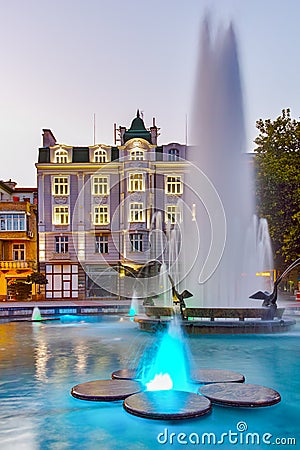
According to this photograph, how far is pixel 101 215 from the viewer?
5134 cm

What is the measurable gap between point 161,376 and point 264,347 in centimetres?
571

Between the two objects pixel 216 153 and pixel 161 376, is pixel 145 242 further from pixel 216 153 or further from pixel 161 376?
pixel 161 376

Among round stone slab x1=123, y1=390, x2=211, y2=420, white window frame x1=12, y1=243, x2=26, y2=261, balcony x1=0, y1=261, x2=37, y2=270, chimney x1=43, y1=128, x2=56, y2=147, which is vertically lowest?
round stone slab x1=123, y1=390, x2=211, y2=420

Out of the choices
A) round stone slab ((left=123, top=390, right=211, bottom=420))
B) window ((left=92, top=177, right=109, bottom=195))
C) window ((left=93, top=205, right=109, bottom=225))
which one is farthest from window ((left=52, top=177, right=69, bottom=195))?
round stone slab ((left=123, top=390, right=211, bottom=420))

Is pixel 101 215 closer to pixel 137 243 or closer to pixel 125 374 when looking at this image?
pixel 137 243

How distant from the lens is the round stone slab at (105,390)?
9.37m

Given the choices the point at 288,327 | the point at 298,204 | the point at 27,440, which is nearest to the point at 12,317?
the point at 288,327

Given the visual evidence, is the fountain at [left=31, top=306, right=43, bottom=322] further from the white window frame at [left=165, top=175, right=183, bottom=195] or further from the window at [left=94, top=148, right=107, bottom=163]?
the white window frame at [left=165, top=175, right=183, bottom=195]

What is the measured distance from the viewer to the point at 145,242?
50125mm

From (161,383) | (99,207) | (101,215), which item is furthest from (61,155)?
(161,383)

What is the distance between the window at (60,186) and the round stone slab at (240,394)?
140 ft

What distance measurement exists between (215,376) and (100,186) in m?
41.6

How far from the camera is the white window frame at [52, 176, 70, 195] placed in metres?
51.2

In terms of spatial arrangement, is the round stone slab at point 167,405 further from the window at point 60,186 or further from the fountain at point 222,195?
the window at point 60,186
